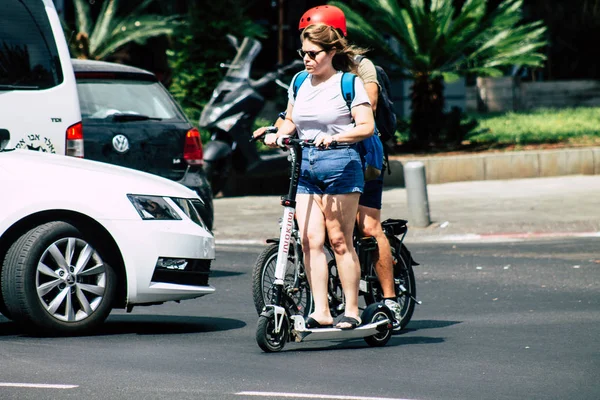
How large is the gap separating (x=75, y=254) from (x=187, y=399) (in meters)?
2.17

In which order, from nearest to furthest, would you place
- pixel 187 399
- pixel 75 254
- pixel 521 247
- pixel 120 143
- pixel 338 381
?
pixel 187 399 → pixel 338 381 → pixel 75 254 → pixel 120 143 → pixel 521 247

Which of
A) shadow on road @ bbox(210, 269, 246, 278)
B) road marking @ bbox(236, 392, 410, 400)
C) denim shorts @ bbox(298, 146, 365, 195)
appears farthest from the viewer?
shadow on road @ bbox(210, 269, 246, 278)

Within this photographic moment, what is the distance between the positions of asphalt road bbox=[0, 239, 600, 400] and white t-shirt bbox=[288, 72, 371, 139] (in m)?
1.19

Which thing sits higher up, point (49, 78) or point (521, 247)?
point (49, 78)

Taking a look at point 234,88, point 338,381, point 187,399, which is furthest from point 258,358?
point 234,88

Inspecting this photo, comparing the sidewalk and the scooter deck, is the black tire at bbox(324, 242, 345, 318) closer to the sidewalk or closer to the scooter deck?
the scooter deck

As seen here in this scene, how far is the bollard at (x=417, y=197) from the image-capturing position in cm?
1511

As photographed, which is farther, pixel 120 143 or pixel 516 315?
pixel 120 143

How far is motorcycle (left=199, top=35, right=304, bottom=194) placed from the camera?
706 inches

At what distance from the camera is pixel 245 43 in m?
18.4

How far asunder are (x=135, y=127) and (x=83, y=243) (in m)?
3.37

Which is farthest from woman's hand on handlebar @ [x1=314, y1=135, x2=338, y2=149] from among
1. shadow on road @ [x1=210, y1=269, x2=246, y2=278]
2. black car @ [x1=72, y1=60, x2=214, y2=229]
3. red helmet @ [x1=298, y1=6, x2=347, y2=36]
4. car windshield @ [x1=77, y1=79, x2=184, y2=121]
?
shadow on road @ [x1=210, y1=269, x2=246, y2=278]

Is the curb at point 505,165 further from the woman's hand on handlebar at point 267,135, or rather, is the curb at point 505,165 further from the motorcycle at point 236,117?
the woman's hand on handlebar at point 267,135

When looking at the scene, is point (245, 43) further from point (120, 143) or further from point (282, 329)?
point (282, 329)
